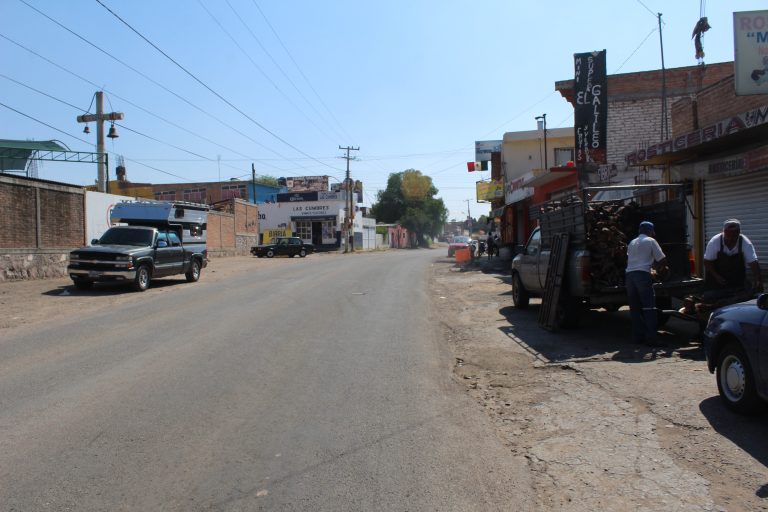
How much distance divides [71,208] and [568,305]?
1982cm

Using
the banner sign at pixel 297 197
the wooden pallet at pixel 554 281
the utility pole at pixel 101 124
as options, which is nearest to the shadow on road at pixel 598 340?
the wooden pallet at pixel 554 281

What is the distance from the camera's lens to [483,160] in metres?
42.8

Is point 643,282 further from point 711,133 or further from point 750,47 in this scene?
point 750,47

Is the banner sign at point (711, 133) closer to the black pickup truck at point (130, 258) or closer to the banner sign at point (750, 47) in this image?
the banner sign at point (750, 47)

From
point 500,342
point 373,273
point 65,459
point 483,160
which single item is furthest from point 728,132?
point 483,160

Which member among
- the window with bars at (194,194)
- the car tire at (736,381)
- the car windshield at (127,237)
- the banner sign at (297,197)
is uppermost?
the window with bars at (194,194)

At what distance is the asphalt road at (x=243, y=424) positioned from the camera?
3822 mm

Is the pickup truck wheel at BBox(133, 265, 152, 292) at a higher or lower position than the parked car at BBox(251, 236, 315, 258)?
lower

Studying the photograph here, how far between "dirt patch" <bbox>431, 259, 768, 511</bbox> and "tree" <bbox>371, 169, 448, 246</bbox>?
79984 mm

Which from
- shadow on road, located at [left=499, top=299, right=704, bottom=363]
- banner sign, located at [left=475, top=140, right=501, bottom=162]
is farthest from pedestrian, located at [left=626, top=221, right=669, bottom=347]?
banner sign, located at [left=475, top=140, right=501, bottom=162]

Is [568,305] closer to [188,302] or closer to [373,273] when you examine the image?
[188,302]

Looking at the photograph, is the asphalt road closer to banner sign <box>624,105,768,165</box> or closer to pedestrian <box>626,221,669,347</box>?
pedestrian <box>626,221,669,347</box>

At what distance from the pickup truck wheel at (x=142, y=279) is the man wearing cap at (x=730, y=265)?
14333 millimetres

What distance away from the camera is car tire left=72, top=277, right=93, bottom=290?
54.4ft
